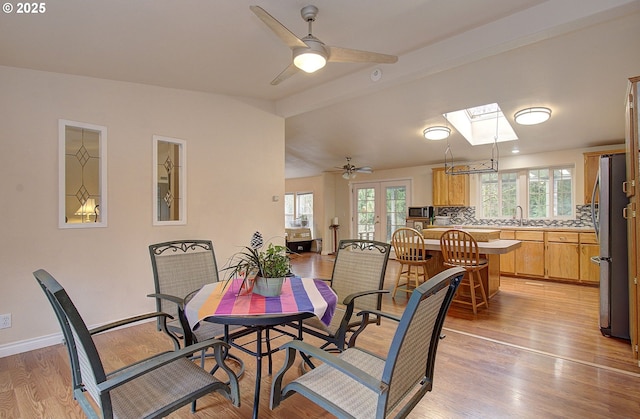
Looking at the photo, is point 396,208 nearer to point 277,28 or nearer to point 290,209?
point 290,209

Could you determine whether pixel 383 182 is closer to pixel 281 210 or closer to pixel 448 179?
pixel 448 179

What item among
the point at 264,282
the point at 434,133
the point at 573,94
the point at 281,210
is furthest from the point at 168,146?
the point at 573,94

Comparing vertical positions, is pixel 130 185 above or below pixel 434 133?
below

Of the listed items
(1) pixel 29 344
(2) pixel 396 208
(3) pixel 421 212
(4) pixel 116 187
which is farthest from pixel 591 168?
(1) pixel 29 344

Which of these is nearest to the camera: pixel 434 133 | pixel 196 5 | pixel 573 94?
pixel 196 5

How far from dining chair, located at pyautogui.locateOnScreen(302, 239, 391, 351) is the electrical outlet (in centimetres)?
245

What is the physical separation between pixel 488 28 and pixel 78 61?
11.1ft

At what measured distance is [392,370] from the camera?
42.8 inches

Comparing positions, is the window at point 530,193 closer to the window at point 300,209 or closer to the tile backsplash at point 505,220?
the tile backsplash at point 505,220

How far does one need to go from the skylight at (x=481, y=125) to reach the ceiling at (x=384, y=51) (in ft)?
1.20

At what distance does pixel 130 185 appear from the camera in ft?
10.5

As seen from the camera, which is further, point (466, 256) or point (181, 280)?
point (466, 256)

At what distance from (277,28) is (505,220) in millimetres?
5727

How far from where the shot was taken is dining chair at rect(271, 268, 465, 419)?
3.53 ft
